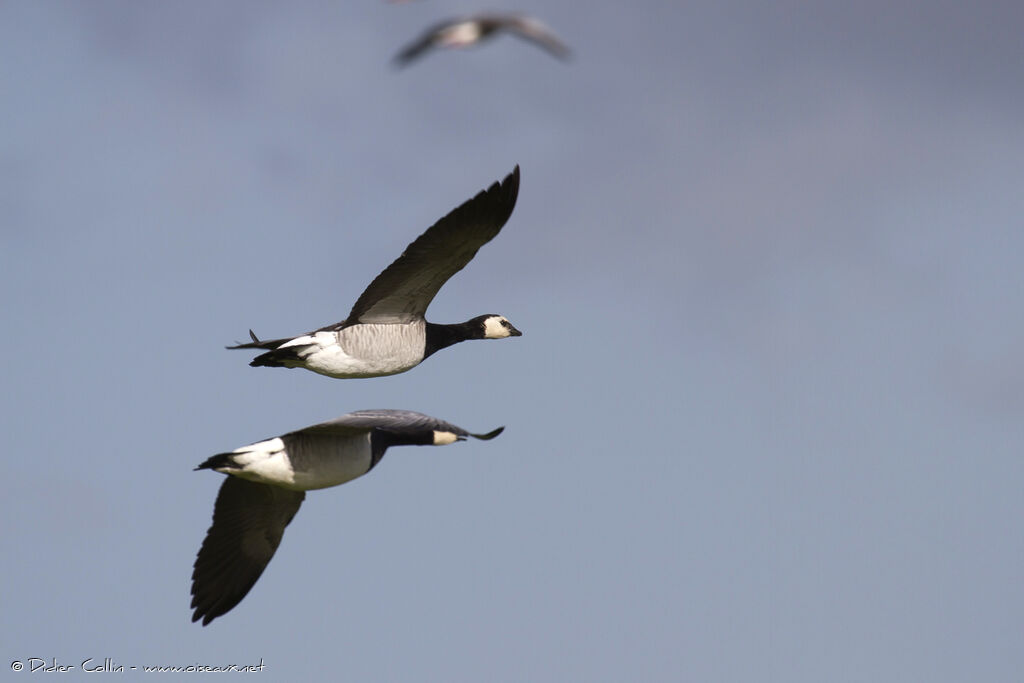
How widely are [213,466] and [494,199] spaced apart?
372cm

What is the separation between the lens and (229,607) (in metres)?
15.1

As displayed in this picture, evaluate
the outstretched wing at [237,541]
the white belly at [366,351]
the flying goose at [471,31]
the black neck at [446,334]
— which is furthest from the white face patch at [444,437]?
the flying goose at [471,31]

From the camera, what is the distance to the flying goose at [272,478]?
14.3m

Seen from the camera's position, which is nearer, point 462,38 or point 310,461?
point 462,38

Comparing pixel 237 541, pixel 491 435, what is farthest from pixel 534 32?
pixel 237 541

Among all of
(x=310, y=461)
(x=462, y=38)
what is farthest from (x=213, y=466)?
(x=462, y=38)

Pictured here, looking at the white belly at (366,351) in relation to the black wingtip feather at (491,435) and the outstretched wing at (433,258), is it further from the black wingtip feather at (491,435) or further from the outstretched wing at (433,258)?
the black wingtip feather at (491,435)

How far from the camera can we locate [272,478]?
14445 mm

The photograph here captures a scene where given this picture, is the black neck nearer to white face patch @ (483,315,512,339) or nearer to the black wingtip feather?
white face patch @ (483,315,512,339)

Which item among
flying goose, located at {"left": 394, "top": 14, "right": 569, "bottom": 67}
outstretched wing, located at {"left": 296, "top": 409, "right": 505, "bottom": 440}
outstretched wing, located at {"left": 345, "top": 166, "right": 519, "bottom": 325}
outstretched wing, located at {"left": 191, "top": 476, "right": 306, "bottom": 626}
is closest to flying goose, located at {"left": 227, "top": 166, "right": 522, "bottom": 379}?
outstretched wing, located at {"left": 345, "top": 166, "right": 519, "bottom": 325}

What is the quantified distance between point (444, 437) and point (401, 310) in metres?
1.55

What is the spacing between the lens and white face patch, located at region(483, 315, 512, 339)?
1700cm

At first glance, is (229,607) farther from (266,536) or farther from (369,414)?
(369,414)

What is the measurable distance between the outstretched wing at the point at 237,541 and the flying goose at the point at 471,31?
7.35 m
